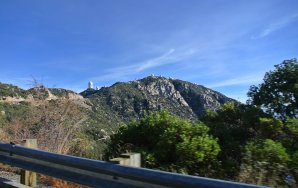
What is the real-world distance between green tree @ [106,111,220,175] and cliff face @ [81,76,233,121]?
58.3 m

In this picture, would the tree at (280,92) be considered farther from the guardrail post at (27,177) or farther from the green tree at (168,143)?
the guardrail post at (27,177)

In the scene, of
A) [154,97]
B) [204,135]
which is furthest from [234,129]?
[154,97]

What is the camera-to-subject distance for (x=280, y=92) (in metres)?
13.5

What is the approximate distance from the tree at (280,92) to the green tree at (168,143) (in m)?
4.08

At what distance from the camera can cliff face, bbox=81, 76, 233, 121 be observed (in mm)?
75688

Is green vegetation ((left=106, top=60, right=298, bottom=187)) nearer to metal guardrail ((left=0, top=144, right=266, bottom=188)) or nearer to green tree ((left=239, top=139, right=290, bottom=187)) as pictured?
green tree ((left=239, top=139, right=290, bottom=187))

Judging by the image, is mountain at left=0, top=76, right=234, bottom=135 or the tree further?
mountain at left=0, top=76, right=234, bottom=135

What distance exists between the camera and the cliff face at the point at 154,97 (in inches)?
2980

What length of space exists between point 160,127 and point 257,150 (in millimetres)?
2949

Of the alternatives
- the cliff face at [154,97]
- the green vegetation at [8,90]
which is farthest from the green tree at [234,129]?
the cliff face at [154,97]

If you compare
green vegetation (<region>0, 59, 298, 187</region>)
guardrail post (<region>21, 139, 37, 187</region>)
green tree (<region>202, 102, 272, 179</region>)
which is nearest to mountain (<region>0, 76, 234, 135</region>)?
green vegetation (<region>0, 59, 298, 187</region>)

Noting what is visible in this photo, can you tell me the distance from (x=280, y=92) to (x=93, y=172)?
374 inches

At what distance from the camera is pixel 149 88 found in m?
95.3

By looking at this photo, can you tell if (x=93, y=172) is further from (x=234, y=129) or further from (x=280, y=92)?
(x=280, y=92)
